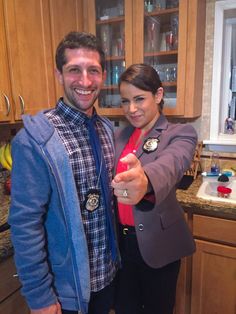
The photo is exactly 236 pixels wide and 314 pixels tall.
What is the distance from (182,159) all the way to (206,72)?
3.90ft

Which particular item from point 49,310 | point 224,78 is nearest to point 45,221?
point 49,310

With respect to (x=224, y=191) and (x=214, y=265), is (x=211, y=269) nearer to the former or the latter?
(x=214, y=265)

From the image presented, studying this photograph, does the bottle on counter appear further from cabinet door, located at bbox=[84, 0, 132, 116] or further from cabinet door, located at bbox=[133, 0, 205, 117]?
cabinet door, located at bbox=[84, 0, 132, 116]

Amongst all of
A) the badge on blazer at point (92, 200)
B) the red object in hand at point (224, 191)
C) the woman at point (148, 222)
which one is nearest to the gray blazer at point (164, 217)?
the woman at point (148, 222)

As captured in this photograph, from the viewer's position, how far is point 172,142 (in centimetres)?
95

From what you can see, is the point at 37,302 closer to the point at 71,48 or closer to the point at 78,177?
the point at 78,177

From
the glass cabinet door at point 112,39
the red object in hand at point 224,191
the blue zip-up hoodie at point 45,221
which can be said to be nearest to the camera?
the blue zip-up hoodie at point 45,221

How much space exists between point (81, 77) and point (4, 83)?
1.91 feet

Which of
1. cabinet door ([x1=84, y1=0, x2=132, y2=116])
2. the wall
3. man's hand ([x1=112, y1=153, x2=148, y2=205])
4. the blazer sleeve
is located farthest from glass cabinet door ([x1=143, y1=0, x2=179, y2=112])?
man's hand ([x1=112, y1=153, x2=148, y2=205])

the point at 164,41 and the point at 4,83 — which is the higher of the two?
the point at 164,41

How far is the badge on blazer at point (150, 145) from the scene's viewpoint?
100 centimetres

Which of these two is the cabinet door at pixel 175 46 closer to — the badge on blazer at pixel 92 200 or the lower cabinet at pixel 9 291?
the badge on blazer at pixel 92 200

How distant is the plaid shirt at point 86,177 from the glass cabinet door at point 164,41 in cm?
92

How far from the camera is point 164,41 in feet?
5.46
